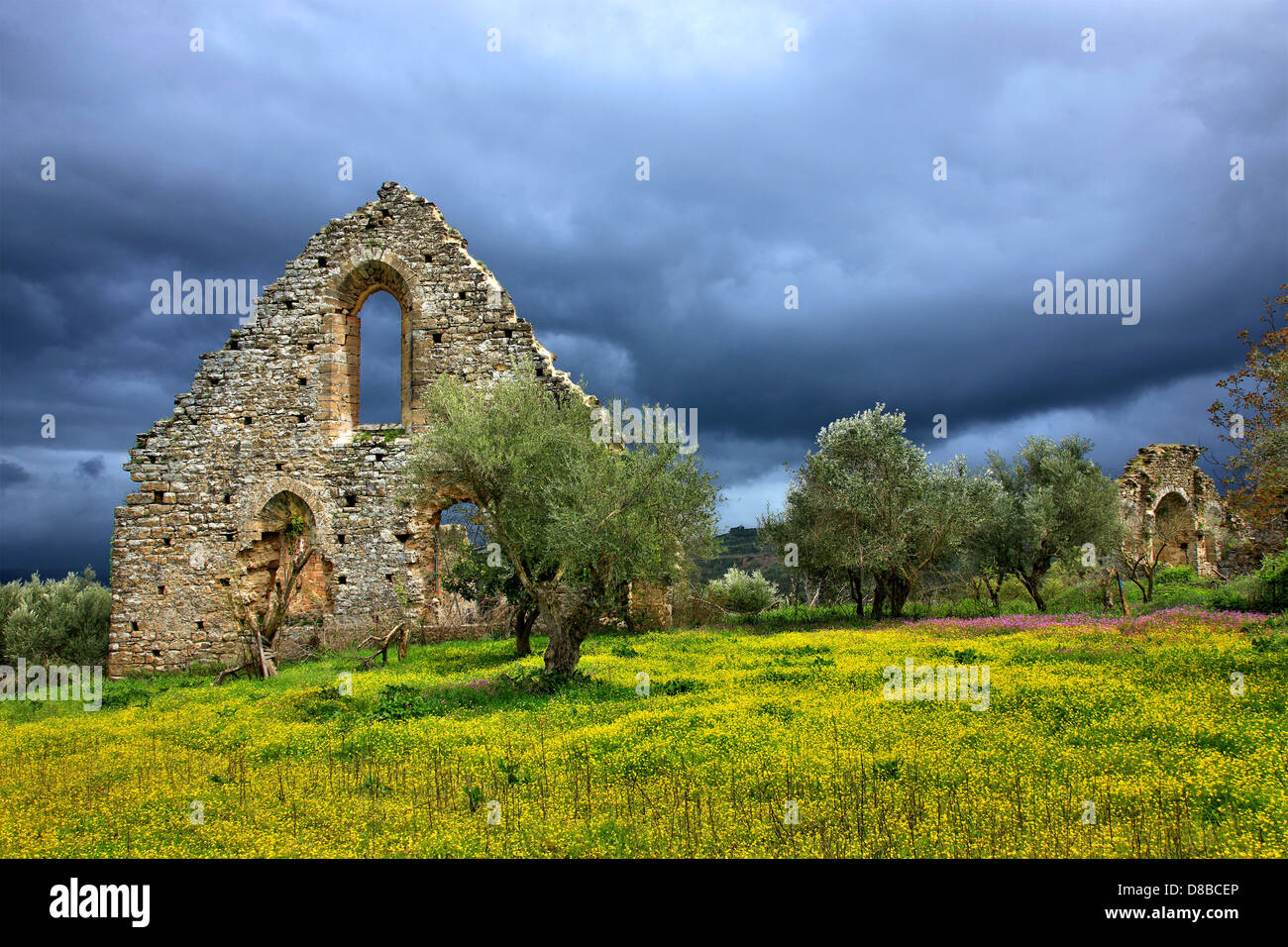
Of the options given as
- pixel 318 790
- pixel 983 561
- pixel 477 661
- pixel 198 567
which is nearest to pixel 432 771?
pixel 318 790

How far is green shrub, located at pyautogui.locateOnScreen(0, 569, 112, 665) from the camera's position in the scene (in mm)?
22078

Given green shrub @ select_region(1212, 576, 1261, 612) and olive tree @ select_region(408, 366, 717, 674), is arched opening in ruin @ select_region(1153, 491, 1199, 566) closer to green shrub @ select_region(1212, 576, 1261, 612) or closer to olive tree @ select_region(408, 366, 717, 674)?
green shrub @ select_region(1212, 576, 1261, 612)

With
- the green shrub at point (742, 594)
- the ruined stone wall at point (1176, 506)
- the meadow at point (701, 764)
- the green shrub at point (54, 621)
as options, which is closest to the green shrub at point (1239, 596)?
the meadow at point (701, 764)

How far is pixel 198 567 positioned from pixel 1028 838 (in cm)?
2180

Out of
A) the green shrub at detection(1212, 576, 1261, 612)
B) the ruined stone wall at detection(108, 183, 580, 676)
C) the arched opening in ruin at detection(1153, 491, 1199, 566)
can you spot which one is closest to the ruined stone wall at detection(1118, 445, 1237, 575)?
the arched opening in ruin at detection(1153, 491, 1199, 566)

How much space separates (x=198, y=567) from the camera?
21203mm

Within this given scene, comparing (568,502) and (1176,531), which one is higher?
(568,502)

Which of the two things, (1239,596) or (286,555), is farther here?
(286,555)

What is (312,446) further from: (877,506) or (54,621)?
(877,506)

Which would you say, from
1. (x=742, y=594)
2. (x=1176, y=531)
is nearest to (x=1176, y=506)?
(x=1176, y=531)

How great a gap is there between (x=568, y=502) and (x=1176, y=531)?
114 feet

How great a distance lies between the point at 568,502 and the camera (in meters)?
13.4

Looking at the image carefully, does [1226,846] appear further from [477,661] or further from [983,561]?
[983,561]
